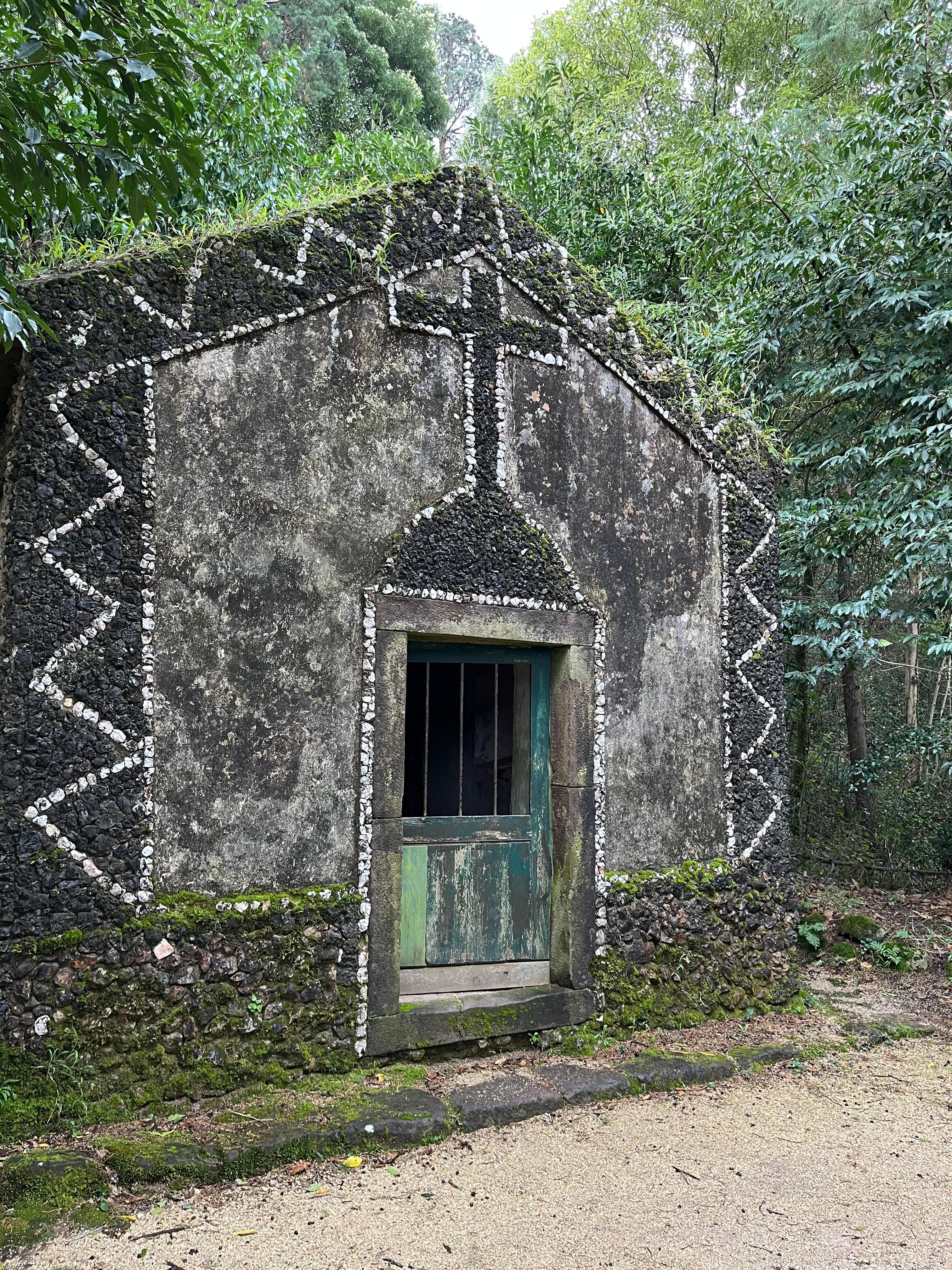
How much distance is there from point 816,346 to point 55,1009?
8325mm

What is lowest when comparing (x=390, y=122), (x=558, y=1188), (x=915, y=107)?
(x=558, y=1188)

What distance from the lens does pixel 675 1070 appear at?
5305mm

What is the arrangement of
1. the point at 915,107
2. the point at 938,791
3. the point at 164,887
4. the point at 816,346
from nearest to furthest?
the point at 164,887 → the point at 915,107 → the point at 816,346 → the point at 938,791

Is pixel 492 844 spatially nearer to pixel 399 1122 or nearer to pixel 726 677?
pixel 399 1122

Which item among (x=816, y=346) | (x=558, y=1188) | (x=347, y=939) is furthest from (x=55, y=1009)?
(x=816, y=346)

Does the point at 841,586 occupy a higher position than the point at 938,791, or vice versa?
the point at 841,586

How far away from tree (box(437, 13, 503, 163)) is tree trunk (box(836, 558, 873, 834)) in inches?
924

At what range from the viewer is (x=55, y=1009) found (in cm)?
410

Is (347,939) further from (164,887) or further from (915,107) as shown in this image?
(915,107)

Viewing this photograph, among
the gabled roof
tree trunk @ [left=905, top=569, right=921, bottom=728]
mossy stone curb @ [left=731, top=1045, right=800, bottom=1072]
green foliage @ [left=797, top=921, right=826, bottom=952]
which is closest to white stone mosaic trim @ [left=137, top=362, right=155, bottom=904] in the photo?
the gabled roof

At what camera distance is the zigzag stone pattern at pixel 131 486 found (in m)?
4.17

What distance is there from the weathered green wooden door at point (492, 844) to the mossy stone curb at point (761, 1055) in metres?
1.27

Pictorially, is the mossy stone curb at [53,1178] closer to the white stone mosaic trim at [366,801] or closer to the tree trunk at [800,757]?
the white stone mosaic trim at [366,801]

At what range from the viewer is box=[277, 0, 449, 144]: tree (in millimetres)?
16391
